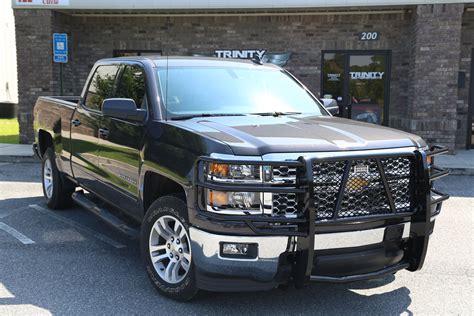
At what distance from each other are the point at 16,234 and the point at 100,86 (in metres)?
1.92

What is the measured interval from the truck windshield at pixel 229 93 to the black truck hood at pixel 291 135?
27 centimetres

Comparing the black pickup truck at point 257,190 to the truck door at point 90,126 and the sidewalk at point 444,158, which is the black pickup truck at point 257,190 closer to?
the truck door at point 90,126

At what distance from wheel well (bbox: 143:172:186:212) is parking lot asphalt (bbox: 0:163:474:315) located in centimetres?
71

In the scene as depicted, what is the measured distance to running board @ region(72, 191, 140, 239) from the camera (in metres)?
4.43

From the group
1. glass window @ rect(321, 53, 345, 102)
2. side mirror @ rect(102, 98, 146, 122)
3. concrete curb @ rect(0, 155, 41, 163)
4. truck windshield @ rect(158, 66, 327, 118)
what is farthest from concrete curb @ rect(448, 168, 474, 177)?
concrete curb @ rect(0, 155, 41, 163)

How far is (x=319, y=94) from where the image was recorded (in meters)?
13.3

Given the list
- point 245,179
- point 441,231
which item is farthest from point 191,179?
point 441,231

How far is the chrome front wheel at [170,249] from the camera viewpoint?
3672mm

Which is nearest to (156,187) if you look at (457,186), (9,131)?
(457,186)

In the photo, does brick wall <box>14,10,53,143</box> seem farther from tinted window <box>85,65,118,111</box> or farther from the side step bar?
the side step bar

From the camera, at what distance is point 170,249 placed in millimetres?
3846

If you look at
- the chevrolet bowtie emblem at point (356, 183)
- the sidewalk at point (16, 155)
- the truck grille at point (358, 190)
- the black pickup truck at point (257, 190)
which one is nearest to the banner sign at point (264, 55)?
the sidewalk at point (16, 155)

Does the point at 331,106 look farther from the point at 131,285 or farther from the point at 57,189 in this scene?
the point at 57,189

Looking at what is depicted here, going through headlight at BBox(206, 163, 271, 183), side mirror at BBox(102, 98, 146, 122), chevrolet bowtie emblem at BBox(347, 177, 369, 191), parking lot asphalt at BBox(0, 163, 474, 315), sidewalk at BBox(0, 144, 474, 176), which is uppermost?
side mirror at BBox(102, 98, 146, 122)
